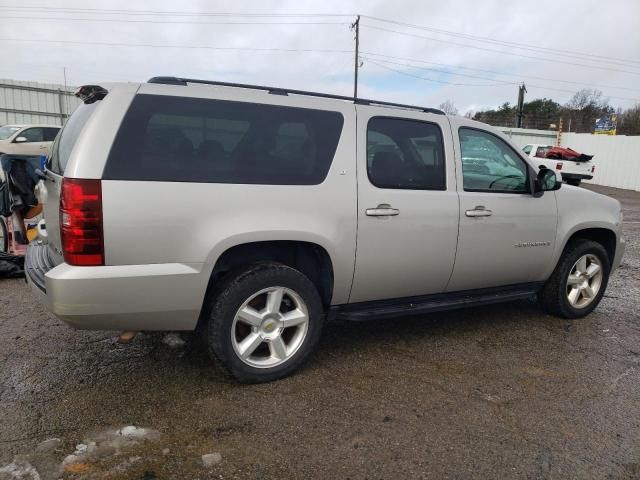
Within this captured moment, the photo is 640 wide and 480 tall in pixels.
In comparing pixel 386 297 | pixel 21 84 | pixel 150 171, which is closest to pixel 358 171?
pixel 386 297

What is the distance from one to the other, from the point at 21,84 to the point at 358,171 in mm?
22502

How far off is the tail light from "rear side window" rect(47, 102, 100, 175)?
0.40 meters

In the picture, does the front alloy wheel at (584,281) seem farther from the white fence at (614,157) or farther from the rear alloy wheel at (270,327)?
the white fence at (614,157)

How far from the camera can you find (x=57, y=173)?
3.25 m

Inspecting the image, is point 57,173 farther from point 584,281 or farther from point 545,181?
point 584,281

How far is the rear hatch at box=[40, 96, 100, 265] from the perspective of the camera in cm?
305

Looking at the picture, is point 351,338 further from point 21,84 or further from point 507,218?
point 21,84

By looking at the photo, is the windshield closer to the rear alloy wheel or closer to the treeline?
the rear alloy wheel

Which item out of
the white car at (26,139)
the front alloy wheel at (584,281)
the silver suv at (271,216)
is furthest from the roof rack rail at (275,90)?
the white car at (26,139)

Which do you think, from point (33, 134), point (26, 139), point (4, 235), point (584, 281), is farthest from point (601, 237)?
point (33, 134)

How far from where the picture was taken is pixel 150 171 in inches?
114

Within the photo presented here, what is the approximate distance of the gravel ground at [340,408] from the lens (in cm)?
257

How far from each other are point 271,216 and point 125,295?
95 cm

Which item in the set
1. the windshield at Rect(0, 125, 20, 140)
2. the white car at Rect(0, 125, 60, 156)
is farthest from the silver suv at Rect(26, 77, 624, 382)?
the windshield at Rect(0, 125, 20, 140)
